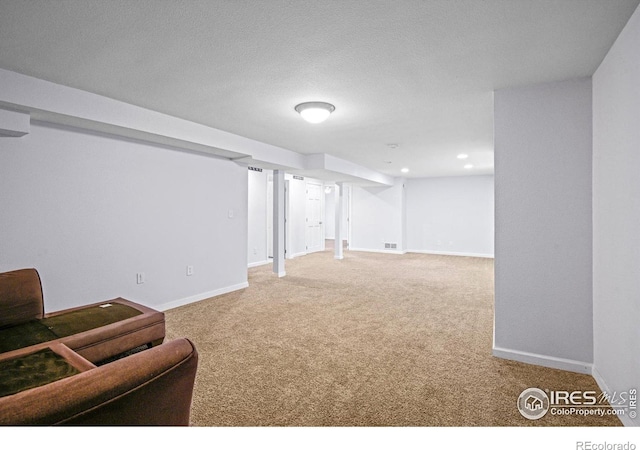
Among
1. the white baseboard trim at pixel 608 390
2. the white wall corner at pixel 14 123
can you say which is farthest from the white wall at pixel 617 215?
the white wall corner at pixel 14 123

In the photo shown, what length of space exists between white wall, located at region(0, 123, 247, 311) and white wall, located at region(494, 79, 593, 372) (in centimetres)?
376

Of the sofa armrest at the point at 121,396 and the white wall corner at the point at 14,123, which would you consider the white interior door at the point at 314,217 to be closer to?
the white wall corner at the point at 14,123

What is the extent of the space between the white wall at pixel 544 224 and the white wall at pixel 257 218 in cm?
566

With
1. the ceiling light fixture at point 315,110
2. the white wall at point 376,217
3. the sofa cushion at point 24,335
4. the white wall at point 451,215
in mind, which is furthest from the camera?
the white wall at point 376,217

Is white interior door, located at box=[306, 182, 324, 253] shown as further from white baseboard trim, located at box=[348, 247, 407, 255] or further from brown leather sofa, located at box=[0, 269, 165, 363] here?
brown leather sofa, located at box=[0, 269, 165, 363]

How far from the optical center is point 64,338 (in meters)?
2.00

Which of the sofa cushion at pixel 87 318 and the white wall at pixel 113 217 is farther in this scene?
the white wall at pixel 113 217

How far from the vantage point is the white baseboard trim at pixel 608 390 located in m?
1.74

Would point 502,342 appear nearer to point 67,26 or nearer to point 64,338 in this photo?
point 64,338

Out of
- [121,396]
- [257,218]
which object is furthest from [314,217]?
[121,396]
